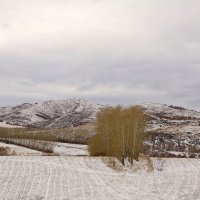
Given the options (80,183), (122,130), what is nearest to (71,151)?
(122,130)

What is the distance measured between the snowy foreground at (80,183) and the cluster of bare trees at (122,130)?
9.42m

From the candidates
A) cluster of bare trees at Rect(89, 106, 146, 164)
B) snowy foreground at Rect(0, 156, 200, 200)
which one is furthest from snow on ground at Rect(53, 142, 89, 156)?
snowy foreground at Rect(0, 156, 200, 200)

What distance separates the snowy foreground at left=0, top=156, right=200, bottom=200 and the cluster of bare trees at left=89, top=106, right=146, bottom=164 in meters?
9.42

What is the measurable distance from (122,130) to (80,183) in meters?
27.7

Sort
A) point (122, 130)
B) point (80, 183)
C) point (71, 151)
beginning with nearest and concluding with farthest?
point (80, 183)
point (122, 130)
point (71, 151)

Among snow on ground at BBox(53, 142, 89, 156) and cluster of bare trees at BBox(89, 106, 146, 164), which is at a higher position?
cluster of bare trees at BBox(89, 106, 146, 164)

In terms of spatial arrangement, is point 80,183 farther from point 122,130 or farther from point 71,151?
point 71,151

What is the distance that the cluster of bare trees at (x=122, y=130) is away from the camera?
68.1m

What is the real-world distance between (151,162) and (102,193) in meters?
28.6

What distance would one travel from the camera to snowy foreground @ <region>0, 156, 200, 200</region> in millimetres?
35688

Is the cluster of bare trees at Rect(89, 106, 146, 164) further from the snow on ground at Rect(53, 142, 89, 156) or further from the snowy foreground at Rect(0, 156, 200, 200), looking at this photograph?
the snow on ground at Rect(53, 142, 89, 156)

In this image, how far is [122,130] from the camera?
2714 inches

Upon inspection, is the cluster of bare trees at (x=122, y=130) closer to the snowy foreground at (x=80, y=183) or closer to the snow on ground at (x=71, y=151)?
the snowy foreground at (x=80, y=183)

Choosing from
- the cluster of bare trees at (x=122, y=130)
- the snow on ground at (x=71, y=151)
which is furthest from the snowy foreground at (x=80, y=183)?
the snow on ground at (x=71, y=151)
